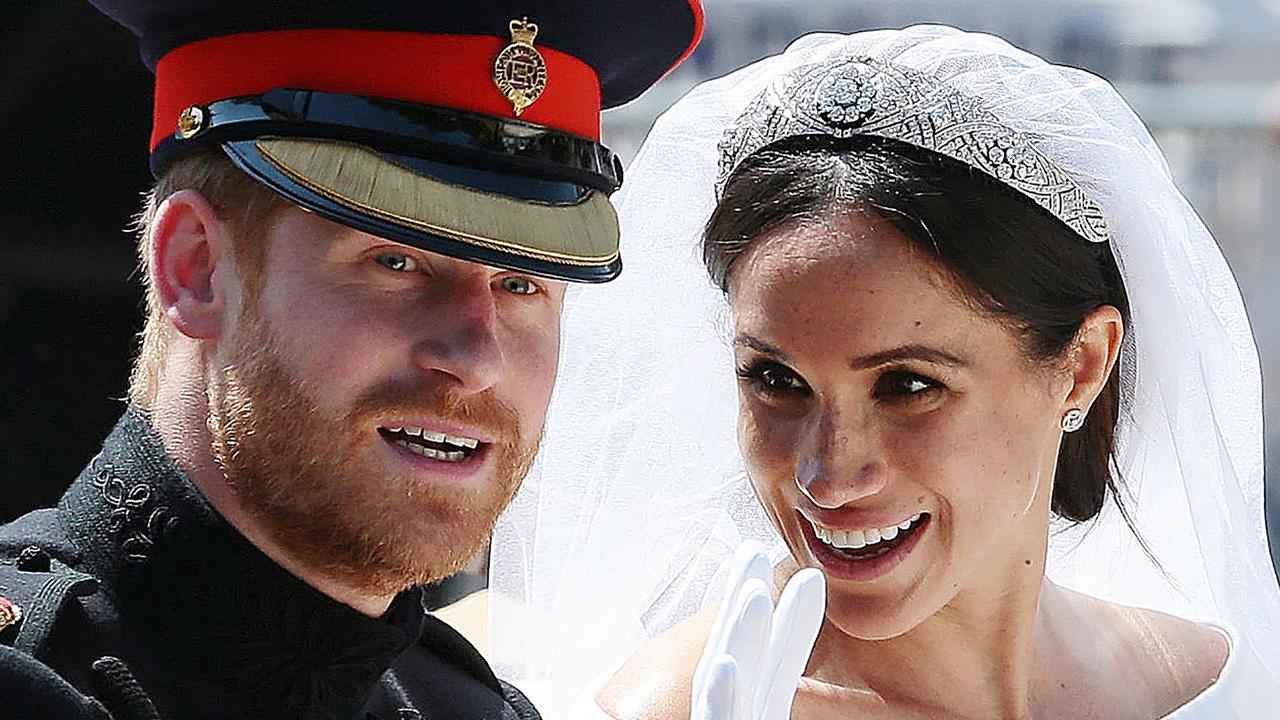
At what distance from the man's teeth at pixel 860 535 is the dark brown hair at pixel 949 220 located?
0.25 m

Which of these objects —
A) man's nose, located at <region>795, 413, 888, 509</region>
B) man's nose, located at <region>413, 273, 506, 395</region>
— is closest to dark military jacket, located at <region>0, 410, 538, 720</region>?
man's nose, located at <region>413, 273, 506, 395</region>

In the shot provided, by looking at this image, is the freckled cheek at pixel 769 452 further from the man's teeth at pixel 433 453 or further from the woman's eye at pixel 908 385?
the man's teeth at pixel 433 453

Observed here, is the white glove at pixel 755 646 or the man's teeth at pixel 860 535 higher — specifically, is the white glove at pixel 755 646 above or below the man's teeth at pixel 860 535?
below

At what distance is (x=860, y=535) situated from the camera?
2.07 metres

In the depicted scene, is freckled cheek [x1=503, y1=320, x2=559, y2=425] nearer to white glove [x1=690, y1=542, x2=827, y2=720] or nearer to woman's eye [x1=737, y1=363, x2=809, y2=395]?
white glove [x1=690, y1=542, x2=827, y2=720]

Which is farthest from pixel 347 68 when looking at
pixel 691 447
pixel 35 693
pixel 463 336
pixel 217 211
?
pixel 691 447

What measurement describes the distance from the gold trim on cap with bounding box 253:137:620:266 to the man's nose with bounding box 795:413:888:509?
46 centimetres

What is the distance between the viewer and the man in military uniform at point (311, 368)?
160 cm

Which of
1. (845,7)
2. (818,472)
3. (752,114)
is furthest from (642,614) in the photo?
(845,7)

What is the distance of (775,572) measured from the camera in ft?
7.68

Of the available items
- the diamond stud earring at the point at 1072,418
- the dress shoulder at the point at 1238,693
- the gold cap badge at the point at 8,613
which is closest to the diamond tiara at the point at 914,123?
the diamond stud earring at the point at 1072,418

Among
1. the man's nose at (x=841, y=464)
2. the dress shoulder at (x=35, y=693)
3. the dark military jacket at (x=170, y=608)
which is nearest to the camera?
the dress shoulder at (x=35, y=693)

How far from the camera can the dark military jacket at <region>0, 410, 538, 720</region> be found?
5.21ft

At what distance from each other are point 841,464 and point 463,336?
22.5 inches
